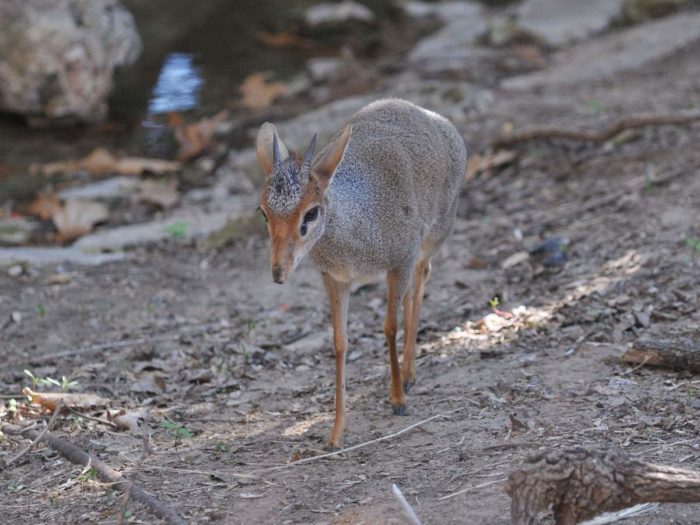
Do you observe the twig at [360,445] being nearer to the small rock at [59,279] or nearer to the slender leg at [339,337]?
the slender leg at [339,337]

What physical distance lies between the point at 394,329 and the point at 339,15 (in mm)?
10105

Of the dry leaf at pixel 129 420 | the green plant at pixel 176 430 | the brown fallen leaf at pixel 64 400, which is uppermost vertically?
the brown fallen leaf at pixel 64 400

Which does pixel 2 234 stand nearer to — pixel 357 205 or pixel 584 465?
pixel 357 205

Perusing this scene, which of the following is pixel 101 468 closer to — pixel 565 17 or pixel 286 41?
pixel 286 41

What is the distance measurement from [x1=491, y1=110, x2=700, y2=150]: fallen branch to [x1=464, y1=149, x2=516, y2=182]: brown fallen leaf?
0.13m

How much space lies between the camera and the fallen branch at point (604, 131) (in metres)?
7.32

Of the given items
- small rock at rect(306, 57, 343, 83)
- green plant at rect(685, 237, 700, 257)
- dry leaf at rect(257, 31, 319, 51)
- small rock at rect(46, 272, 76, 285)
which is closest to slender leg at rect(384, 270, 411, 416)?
green plant at rect(685, 237, 700, 257)

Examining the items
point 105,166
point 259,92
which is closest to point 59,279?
point 105,166

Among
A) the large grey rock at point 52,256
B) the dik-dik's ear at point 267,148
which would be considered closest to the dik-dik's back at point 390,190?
the dik-dik's ear at point 267,148

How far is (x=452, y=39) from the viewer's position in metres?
12.9

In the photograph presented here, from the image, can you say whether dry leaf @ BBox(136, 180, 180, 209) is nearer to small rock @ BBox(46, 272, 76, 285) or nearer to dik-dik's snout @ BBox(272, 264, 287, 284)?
small rock @ BBox(46, 272, 76, 285)

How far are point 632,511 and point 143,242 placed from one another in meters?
5.15

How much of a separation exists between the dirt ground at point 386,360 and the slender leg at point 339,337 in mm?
159

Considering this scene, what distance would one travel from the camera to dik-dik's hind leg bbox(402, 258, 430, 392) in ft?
17.2
